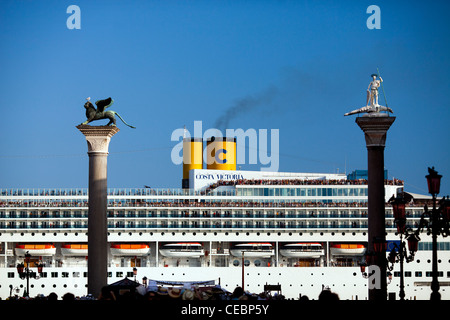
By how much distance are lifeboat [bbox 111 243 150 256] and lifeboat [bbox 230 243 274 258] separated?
4950mm

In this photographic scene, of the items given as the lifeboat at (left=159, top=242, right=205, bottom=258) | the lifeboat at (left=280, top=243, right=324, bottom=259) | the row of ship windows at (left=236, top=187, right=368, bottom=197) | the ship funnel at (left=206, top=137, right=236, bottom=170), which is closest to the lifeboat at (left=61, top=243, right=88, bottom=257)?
the lifeboat at (left=159, top=242, right=205, bottom=258)

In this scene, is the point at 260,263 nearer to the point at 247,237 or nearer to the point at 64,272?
the point at 247,237

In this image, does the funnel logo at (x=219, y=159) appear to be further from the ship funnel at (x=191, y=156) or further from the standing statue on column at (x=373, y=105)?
the standing statue on column at (x=373, y=105)

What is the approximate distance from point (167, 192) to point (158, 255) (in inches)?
143

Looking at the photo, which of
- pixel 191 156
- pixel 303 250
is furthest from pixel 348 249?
pixel 191 156

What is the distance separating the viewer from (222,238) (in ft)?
169

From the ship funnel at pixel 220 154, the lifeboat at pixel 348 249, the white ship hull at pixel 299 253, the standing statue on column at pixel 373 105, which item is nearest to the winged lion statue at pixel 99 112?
the standing statue on column at pixel 373 105

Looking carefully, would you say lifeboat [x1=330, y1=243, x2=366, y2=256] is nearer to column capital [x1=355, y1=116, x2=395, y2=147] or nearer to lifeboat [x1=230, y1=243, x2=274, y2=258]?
lifeboat [x1=230, y1=243, x2=274, y2=258]

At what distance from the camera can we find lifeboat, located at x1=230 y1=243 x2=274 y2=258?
5081 centimetres

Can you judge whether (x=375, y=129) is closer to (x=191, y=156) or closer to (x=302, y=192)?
(x=302, y=192)

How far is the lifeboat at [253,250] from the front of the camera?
167ft

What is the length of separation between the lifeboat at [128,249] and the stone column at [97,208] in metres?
24.5

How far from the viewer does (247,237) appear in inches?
2034
